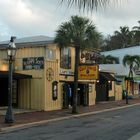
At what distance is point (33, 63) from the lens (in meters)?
32.8

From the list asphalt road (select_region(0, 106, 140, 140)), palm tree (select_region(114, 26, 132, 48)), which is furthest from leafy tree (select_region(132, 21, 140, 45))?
asphalt road (select_region(0, 106, 140, 140))

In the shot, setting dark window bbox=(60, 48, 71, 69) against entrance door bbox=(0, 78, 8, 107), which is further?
dark window bbox=(60, 48, 71, 69)

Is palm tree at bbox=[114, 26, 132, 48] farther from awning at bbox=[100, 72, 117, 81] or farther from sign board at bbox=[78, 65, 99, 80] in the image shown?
sign board at bbox=[78, 65, 99, 80]

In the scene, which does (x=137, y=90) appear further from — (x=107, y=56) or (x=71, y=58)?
(x=71, y=58)

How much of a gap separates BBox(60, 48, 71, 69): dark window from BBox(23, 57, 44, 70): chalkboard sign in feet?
10.4

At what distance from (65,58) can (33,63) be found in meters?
4.17

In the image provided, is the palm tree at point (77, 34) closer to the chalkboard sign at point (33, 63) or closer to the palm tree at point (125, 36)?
the chalkboard sign at point (33, 63)

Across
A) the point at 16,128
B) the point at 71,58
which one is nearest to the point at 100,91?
the point at 71,58

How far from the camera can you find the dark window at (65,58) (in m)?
35.5

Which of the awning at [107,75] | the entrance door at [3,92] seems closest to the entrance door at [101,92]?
the awning at [107,75]

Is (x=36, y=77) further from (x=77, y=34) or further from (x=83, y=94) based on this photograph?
(x=83, y=94)

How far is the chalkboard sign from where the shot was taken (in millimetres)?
32469

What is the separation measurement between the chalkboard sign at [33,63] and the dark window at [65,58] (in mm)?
3173

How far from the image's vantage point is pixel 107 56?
76.8 m
